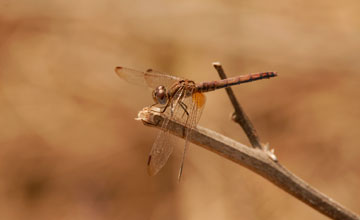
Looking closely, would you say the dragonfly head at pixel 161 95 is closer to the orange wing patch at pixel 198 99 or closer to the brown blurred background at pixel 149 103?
the orange wing patch at pixel 198 99

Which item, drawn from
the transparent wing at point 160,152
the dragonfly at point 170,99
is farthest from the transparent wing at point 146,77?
the transparent wing at point 160,152

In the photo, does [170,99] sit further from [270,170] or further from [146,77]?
[270,170]

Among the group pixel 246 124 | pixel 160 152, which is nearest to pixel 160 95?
pixel 160 152

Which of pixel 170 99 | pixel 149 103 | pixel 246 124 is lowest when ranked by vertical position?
pixel 246 124

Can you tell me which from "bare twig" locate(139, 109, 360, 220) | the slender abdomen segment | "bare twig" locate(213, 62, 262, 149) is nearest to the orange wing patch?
the slender abdomen segment

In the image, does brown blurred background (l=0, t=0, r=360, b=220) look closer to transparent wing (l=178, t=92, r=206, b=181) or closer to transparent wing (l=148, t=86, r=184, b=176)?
transparent wing (l=178, t=92, r=206, b=181)

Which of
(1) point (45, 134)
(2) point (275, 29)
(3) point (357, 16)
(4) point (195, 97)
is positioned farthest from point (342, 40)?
(1) point (45, 134)
